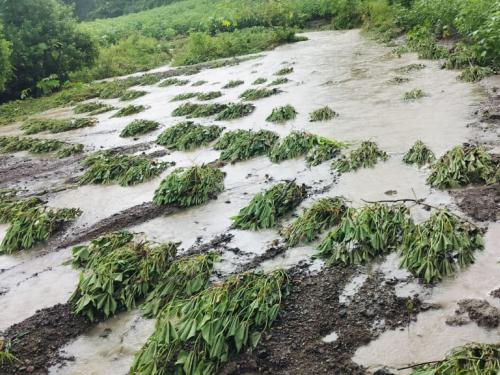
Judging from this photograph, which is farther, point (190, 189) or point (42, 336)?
point (190, 189)

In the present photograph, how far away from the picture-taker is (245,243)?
5574 millimetres

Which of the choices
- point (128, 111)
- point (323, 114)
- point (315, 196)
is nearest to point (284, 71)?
point (128, 111)

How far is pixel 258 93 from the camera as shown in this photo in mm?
12789

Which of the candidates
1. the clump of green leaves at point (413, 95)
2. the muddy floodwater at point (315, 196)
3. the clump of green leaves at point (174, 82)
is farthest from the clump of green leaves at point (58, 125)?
the clump of green leaves at point (413, 95)

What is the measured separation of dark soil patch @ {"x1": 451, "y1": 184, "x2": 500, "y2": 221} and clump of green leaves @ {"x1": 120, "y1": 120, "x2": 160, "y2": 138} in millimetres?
7742

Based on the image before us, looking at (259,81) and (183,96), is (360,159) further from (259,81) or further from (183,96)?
(183,96)

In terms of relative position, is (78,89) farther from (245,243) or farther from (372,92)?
(245,243)

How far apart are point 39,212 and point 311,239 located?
4054 mm

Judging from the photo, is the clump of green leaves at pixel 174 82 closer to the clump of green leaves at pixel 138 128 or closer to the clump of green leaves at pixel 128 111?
the clump of green leaves at pixel 128 111

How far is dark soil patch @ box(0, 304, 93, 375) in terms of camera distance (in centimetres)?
403

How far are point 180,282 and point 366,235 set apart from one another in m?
1.98

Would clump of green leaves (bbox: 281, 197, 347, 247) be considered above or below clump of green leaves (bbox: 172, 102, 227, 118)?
below

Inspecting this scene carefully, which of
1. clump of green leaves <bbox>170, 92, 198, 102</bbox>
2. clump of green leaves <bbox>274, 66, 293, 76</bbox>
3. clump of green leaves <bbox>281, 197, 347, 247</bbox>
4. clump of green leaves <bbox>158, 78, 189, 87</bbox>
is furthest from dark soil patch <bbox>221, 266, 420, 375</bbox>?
clump of green leaves <bbox>158, 78, 189, 87</bbox>

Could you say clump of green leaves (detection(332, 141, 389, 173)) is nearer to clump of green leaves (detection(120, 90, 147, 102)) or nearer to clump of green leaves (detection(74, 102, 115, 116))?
clump of green leaves (detection(74, 102, 115, 116))
